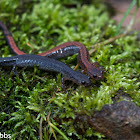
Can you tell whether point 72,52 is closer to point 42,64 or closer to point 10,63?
point 42,64

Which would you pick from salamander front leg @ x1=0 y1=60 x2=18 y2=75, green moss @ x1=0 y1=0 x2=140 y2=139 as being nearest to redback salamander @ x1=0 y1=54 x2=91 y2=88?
salamander front leg @ x1=0 y1=60 x2=18 y2=75

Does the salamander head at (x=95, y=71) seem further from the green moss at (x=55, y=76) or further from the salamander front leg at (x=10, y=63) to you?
the salamander front leg at (x=10, y=63)

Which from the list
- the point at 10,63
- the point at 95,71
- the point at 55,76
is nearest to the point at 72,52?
the point at 55,76

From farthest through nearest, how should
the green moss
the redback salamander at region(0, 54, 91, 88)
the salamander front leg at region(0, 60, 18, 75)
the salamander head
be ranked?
the salamander front leg at region(0, 60, 18, 75), the redback salamander at region(0, 54, 91, 88), the salamander head, the green moss

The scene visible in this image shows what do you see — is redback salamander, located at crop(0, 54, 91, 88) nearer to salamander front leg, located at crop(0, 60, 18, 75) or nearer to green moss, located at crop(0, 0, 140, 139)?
salamander front leg, located at crop(0, 60, 18, 75)

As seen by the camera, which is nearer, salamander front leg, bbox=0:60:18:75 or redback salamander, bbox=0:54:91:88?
redback salamander, bbox=0:54:91:88

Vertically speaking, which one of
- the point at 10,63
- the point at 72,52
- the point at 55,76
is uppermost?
the point at 10,63
